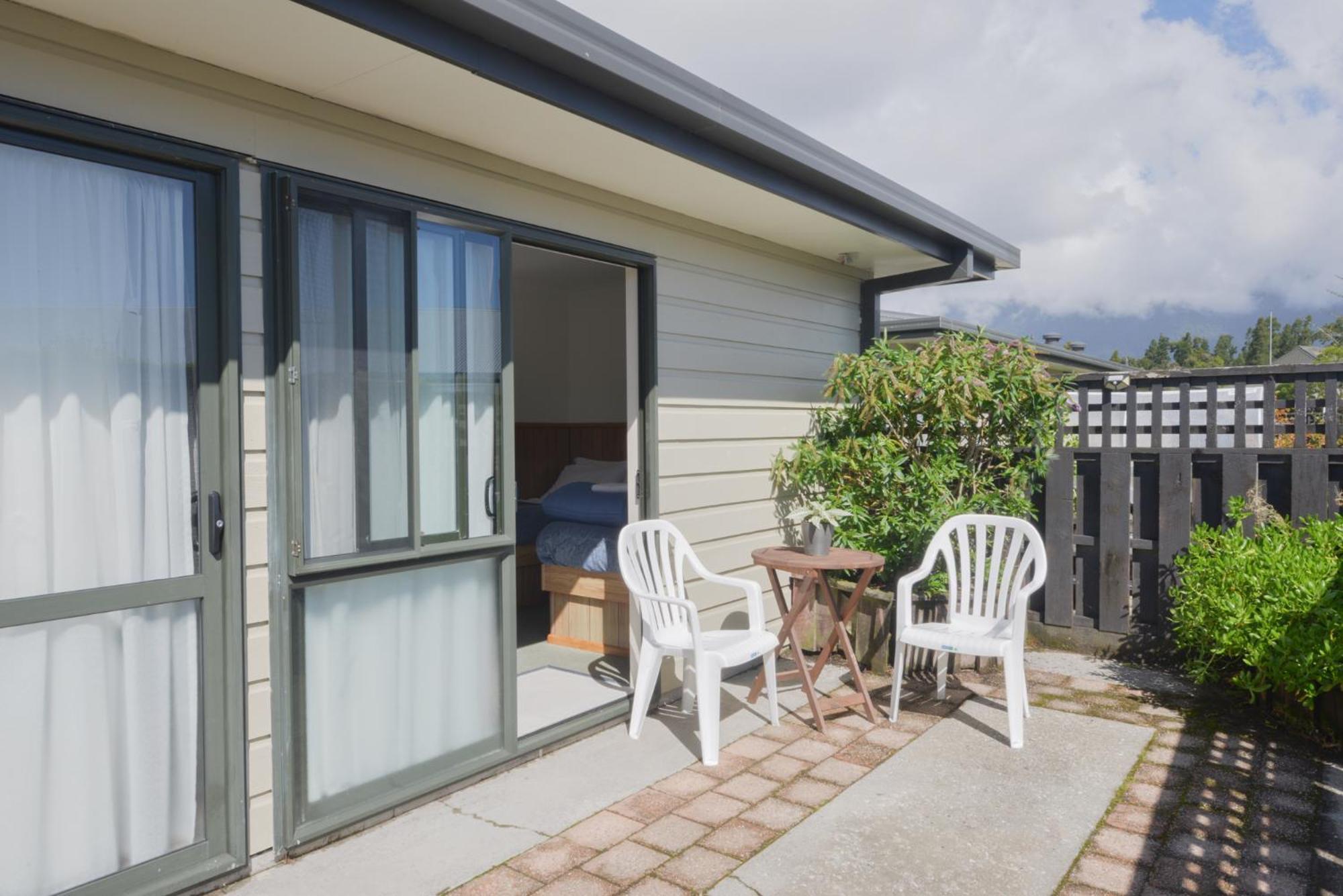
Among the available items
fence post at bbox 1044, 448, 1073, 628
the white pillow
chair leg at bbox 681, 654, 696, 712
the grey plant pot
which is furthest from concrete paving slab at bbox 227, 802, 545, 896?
the white pillow

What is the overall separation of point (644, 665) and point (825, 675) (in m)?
1.33

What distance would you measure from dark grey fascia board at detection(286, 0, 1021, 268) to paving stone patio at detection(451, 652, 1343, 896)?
221 cm

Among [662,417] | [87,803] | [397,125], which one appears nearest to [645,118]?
[397,125]

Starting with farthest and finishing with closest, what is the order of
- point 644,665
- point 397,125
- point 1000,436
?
point 1000,436, point 644,665, point 397,125

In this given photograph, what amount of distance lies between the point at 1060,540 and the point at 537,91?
3.75 metres

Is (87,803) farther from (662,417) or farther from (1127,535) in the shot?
(1127,535)

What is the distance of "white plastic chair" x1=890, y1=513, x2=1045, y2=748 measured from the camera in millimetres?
3508

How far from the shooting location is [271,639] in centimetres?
252

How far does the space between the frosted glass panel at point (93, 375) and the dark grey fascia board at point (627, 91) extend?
0.76 metres

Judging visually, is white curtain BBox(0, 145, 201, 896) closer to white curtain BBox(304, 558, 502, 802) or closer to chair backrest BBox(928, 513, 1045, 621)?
white curtain BBox(304, 558, 502, 802)

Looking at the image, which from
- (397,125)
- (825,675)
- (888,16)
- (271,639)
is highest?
(888,16)

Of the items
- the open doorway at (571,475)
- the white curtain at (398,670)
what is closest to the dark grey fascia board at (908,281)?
the open doorway at (571,475)

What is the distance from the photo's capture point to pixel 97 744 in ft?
7.13

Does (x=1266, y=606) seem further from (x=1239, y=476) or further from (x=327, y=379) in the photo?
(x=327, y=379)
